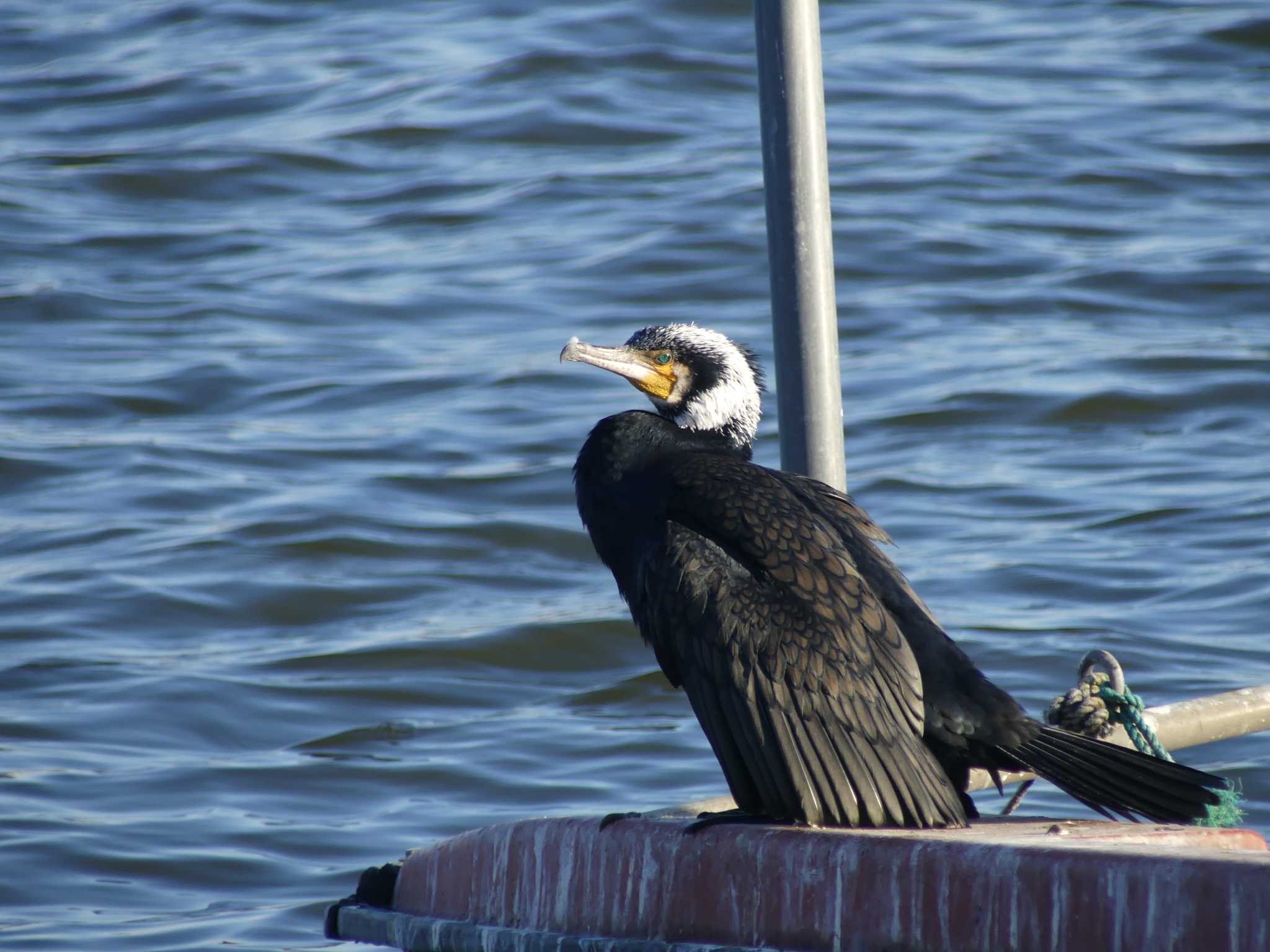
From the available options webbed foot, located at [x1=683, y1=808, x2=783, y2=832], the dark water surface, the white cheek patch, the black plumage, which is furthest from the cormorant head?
the dark water surface

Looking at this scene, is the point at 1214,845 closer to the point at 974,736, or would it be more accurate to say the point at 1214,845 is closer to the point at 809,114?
the point at 974,736

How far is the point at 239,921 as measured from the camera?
15.8ft

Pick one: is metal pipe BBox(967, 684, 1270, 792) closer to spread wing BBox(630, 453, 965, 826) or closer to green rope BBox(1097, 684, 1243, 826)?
green rope BBox(1097, 684, 1243, 826)

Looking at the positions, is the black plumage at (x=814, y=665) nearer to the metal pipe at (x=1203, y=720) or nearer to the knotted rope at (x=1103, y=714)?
the knotted rope at (x=1103, y=714)

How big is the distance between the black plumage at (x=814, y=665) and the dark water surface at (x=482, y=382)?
1.90 m

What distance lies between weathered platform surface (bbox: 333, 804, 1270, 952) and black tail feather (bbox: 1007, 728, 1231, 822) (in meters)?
0.12

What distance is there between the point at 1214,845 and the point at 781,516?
3.14 ft

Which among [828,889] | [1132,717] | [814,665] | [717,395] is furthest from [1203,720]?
[828,889]

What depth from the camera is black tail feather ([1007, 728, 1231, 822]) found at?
3049 millimetres

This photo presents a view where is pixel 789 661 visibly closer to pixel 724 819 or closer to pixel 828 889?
pixel 724 819

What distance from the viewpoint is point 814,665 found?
3135 mm

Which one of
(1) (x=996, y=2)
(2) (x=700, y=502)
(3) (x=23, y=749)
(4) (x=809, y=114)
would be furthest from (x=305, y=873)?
(1) (x=996, y=2)

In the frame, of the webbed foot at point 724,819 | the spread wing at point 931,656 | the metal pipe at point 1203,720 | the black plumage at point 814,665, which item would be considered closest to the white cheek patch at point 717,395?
the black plumage at point 814,665

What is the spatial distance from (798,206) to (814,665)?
843 mm
